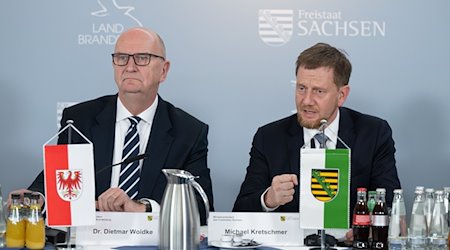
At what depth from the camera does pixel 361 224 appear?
321cm

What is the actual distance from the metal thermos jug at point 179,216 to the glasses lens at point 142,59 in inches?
42.4

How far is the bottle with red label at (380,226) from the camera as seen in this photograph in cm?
317

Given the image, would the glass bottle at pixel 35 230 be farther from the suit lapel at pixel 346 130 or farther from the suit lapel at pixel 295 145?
the suit lapel at pixel 346 130

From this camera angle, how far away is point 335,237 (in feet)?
11.1

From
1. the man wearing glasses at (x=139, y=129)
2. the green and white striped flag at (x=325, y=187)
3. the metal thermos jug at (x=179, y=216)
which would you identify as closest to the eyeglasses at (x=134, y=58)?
the man wearing glasses at (x=139, y=129)

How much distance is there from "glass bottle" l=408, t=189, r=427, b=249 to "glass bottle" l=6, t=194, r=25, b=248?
1.41 m

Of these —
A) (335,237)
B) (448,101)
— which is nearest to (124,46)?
(335,237)

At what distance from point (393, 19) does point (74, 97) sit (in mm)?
1733

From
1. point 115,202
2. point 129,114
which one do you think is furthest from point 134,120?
point 115,202

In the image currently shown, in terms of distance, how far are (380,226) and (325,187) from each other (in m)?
0.26

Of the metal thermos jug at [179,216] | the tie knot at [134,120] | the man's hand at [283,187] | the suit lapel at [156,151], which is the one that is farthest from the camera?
the tie knot at [134,120]

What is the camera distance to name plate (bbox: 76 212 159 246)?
3.21 meters

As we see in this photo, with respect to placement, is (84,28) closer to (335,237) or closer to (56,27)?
(56,27)

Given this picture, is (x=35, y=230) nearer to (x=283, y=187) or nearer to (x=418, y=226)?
(x=283, y=187)
